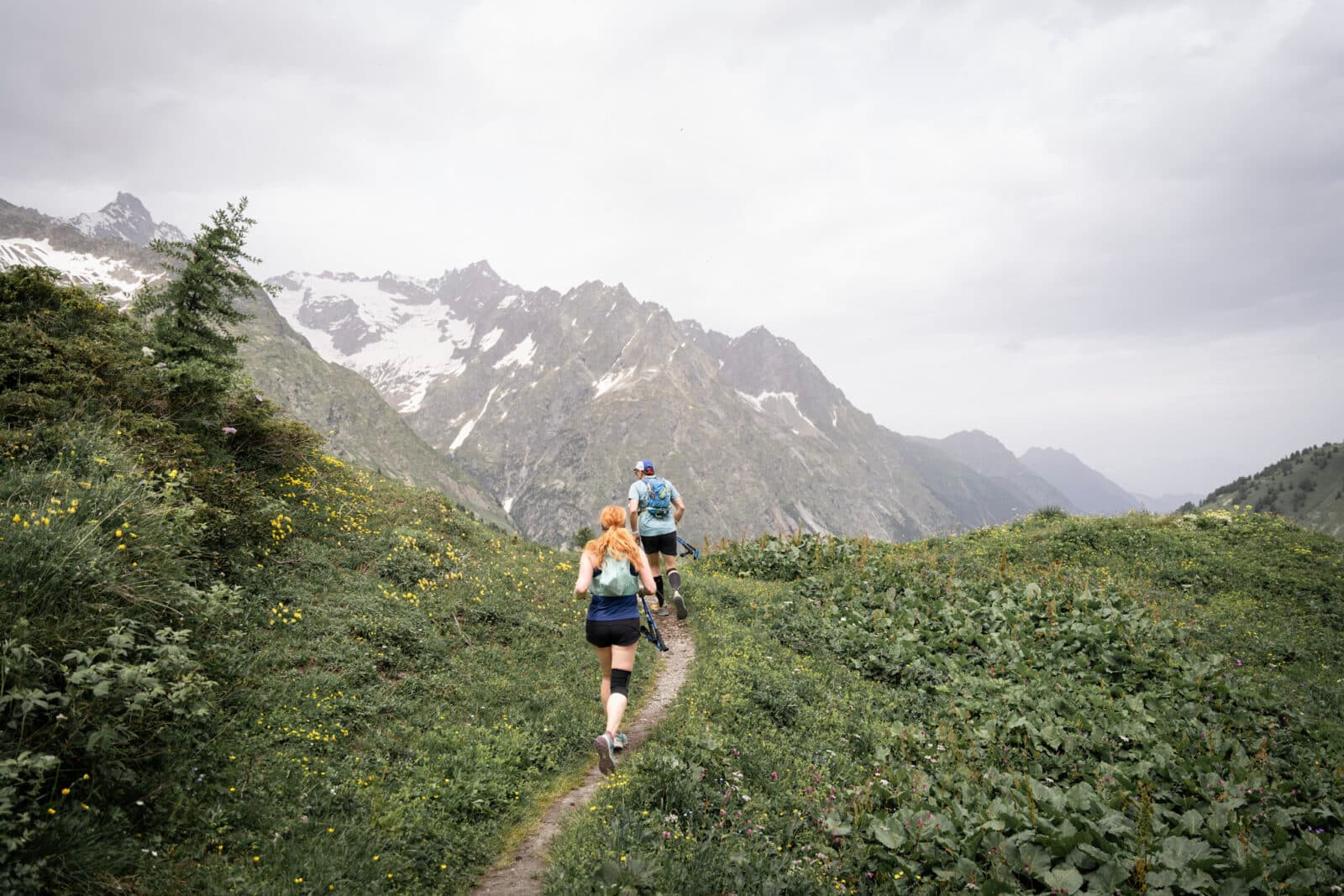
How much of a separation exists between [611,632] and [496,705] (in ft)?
9.05

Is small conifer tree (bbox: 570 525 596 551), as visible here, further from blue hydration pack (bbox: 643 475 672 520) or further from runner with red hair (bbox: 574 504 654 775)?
runner with red hair (bbox: 574 504 654 775)

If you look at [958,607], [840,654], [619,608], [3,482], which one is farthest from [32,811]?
[958,607]

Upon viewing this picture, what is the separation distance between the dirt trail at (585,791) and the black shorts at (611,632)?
65.4 inches

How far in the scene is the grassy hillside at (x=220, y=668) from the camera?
516 cm

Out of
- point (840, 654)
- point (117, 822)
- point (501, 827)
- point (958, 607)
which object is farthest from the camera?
point (958, 607)

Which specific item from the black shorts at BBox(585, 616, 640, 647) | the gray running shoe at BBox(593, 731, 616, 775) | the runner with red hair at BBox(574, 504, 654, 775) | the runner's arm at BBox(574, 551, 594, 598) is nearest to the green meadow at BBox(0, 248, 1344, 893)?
the gray running shoe at BBox(593, 731, 616, 775)

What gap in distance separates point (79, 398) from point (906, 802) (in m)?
14.6

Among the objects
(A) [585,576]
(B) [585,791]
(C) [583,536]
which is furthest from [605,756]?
(C) [583,536]

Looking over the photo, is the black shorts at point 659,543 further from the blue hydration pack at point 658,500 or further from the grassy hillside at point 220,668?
the grassy hillside at point 220,668

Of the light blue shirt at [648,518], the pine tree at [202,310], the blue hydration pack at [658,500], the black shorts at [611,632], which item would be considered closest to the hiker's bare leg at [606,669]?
the black shorts at [611,632]

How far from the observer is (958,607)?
14648mm

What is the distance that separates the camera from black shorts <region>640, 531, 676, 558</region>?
13.9 meters

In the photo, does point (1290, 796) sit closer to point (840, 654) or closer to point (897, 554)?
point (840, 654)

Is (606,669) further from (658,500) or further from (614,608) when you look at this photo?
(658,500)
